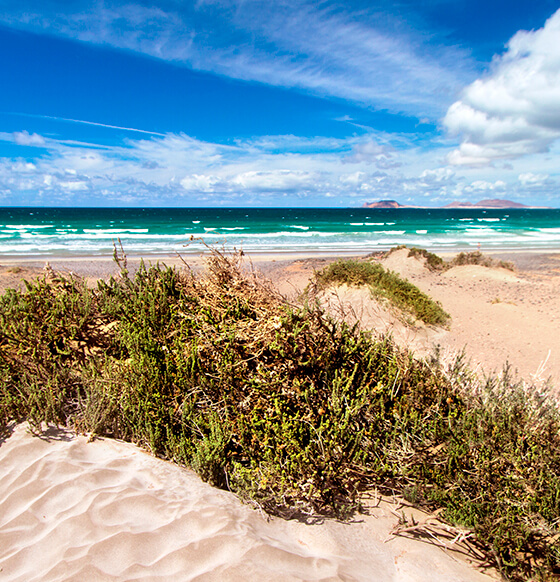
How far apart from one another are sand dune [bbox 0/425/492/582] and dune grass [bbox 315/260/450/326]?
20.6 ft

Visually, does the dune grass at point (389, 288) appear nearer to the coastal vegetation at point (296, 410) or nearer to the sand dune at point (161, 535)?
the coastal vegetation at point (296, 410)

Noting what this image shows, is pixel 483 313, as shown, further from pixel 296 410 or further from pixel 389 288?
pixel 296 410

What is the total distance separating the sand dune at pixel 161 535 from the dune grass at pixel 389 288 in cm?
629

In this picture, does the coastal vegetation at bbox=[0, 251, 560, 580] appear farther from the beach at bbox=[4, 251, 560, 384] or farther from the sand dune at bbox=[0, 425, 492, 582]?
the beach at bbox=[4, 251, 560, 384]

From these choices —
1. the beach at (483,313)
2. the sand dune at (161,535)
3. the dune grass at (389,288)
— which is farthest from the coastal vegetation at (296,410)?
Answer: the dune grass at (389,288)

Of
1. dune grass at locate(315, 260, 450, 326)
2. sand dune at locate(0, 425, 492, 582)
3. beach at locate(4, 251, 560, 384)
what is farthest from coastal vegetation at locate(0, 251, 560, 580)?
dune grass at locate(315, 260, 450, 326)

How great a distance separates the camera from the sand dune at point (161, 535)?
2209 mm

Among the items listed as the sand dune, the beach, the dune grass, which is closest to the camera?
the sand dune

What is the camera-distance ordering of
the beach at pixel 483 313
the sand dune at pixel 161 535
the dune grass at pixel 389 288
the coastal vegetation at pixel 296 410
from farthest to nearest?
1. the dune grass at pixel 389 288
2. the beach at pixel 483 313
3. the coastal vegetation at pixel 296 410
4. the sand dune at pixel 161 535

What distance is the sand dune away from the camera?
2209mm

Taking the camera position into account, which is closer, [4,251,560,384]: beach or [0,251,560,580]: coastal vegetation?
[0,251,560,580]: coastal vegetation

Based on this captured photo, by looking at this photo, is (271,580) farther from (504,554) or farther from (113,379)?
(113,379)

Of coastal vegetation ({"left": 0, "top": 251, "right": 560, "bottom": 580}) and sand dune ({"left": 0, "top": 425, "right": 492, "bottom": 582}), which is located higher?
coastal vegetation ({"left": 0, "top": 251, "right": 560, "bottom": 580})

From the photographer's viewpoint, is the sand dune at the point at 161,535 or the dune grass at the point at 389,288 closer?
the sand dune at the point at 161,535
